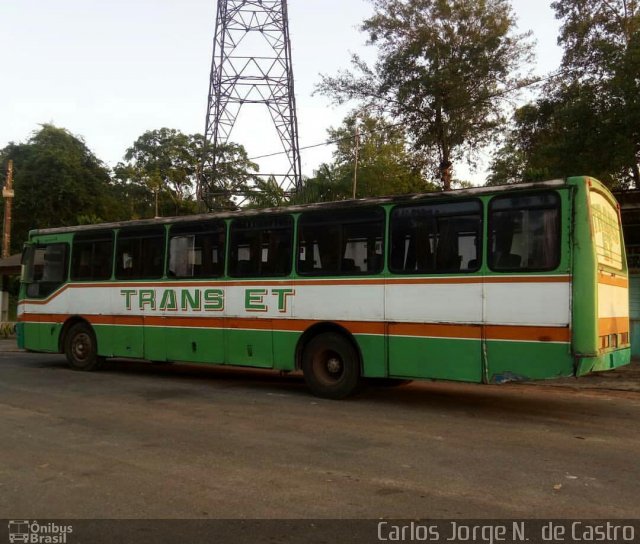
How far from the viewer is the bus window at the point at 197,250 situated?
1084 cm

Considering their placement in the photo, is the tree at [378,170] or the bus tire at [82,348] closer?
the bus tire at [82,348]

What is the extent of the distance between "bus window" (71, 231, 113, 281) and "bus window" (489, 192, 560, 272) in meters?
7.91

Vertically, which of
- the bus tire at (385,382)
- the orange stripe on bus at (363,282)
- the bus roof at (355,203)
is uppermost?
the bus roof at (355,203)

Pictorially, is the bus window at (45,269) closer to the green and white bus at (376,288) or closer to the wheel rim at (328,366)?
the green and white bus at (376,288)

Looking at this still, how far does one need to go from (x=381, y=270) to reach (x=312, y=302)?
4.30ft

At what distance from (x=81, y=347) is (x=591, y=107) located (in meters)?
12.9

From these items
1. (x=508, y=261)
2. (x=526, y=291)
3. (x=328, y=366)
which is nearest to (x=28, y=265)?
(x=328, y=366)

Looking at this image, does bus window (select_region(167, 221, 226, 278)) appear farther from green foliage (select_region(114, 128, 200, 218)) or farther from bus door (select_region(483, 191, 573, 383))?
green foliage (select_region(114, 128, 200, 218))

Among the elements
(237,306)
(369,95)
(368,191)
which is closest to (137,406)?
(237,306)

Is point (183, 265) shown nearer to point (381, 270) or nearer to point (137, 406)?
point (137, 406)

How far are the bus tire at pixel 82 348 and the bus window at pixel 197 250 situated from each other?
107 inches

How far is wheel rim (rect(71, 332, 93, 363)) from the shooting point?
12805mm

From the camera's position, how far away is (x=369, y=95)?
79.6 ft
